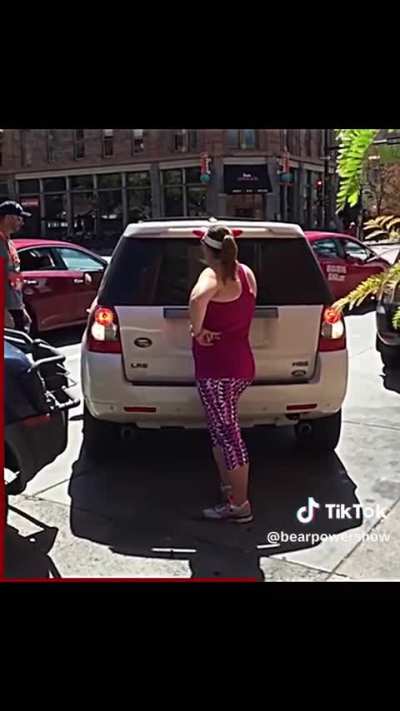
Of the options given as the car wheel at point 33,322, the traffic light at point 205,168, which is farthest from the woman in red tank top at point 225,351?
the car wheel at point 33,322

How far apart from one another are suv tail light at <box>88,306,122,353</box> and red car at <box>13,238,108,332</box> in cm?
225

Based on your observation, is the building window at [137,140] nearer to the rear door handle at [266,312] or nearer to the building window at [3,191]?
the rear door handle at [266,312]

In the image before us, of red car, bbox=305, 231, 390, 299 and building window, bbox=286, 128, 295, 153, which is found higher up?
building window, bbox=286, 128, 295, 153

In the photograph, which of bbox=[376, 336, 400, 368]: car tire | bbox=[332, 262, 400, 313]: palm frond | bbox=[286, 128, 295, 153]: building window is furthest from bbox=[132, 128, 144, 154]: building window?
bbox=[376, 336, 400, 368]: car tire

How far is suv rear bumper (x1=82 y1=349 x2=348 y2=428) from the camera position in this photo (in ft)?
11.0

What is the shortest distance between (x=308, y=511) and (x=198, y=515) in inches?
22.2

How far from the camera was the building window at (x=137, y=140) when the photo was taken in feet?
9.35

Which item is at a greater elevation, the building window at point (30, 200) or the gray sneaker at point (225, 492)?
the building window at point (30, 200)

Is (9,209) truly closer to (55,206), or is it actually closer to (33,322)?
(55,206)

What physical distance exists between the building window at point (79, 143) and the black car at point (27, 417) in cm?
99

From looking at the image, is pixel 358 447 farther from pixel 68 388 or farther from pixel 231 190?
pixel 231 190

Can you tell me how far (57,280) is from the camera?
6223mm

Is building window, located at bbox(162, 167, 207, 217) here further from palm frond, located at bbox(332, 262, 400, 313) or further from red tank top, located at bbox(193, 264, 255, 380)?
palm frond, located at bbox(332, 262, 400, 313)
